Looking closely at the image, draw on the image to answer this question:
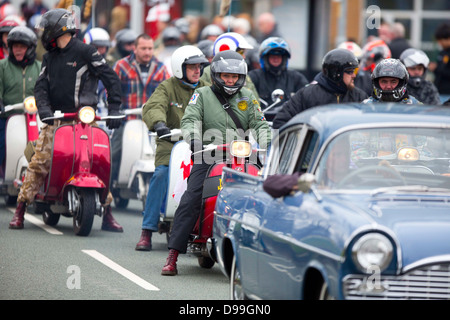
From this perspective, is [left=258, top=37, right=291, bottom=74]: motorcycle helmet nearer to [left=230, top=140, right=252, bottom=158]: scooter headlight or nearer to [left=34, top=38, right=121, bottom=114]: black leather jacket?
[left=34, top=38, right=121, bottom=114]: black leather jacket

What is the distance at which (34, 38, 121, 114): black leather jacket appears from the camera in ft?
41.3

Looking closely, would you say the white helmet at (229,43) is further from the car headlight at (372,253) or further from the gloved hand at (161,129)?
the car headlight at (372,253)

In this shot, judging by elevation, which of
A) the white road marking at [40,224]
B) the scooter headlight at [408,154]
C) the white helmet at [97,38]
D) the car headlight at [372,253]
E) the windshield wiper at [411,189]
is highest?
the white helmet at [97,38]

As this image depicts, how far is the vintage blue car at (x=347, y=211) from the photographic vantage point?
6.00 m

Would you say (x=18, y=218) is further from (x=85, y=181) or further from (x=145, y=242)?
(x=145, y=242)

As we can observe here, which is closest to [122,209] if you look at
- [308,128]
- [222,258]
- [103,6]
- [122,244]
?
[122,244]

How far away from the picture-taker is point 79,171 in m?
12.6

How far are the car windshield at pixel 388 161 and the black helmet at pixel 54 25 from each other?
542 centimetres

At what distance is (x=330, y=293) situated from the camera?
612cm

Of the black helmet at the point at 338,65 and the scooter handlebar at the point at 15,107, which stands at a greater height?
the black helmet at the point at 338,65

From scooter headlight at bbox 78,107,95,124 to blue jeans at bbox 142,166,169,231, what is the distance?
123 cm

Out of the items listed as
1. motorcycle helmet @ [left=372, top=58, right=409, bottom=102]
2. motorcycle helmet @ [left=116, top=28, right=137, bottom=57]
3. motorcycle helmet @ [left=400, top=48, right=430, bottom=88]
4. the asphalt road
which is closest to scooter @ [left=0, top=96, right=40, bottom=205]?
the asphalt road

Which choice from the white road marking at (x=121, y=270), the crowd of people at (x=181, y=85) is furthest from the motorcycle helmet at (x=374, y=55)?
the white road marking at (x=121, y=270)

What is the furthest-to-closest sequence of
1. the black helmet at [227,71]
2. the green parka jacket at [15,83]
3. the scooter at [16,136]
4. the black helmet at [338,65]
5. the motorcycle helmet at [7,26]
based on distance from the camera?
1. the motorcycle helmet at [7,26]
2. the green parka jacket at [15,83]
3. the scooter at [16,136]
4. the black helmet at [338,65]
5. the black helmet at [227,71]
